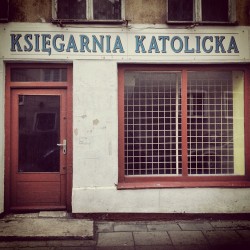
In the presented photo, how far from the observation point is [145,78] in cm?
691

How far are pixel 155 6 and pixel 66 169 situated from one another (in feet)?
11.9

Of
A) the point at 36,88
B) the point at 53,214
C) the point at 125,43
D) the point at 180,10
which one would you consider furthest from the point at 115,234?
the point at 180,10

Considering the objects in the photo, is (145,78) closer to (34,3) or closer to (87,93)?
(87,93)

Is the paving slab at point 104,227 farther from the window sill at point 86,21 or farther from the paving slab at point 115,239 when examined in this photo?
the window sill at point 86,21

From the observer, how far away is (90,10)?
6.73m

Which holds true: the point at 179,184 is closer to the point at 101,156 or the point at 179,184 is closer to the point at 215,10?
the point at 101,156

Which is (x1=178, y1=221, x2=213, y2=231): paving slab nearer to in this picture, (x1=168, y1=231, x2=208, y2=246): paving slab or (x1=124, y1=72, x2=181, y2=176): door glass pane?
(x1=168, y1=231, x2=208, y2=246): paving slab

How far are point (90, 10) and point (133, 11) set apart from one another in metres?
0.83

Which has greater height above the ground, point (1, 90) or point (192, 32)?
point (192, 32)

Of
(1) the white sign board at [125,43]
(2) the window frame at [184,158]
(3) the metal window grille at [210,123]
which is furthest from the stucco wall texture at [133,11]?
(3) the metal window grille at [210,123]

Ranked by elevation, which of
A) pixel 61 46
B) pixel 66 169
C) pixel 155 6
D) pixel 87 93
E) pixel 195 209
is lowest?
pixel 195 209

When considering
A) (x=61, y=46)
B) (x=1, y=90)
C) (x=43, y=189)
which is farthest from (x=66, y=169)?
(x=61, y=46)

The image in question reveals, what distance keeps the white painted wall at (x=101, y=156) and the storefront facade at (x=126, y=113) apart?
0.02 metres

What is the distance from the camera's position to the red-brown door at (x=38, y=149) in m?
6.82
